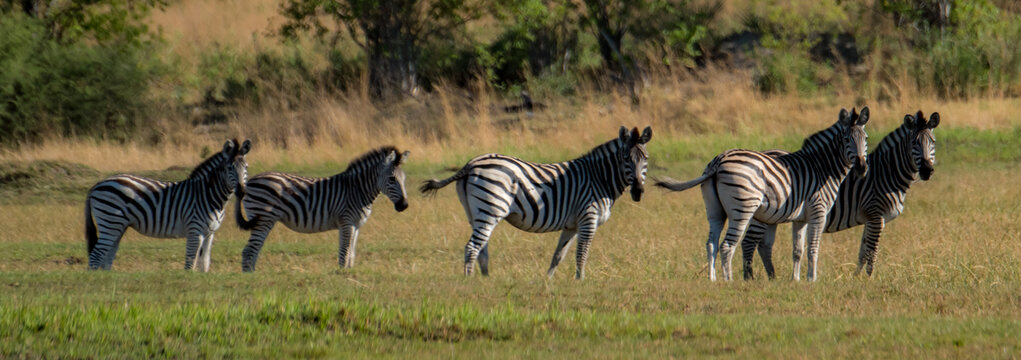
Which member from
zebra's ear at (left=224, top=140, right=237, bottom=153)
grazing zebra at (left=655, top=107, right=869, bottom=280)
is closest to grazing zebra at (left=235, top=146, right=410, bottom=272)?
zebra's ear at (left=224, top=140, right=237, bottom=153)

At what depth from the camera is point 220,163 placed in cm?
1145

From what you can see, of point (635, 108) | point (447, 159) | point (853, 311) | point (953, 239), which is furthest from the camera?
point (635, 108)

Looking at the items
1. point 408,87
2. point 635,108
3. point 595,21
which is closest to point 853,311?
point 635,108

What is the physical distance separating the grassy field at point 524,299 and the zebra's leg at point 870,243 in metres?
0.24

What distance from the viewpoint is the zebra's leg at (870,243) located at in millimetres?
10828

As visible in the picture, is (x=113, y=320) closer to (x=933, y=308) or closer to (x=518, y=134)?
(x=933, y=308)

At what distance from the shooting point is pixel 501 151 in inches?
928

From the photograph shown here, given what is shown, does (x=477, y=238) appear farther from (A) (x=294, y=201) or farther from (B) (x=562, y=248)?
(A) (x=294, y=201)

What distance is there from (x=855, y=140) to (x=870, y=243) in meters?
1.09

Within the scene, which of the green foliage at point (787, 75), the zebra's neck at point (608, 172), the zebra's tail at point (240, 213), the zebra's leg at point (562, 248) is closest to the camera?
the zebra's leg at point (562, 248)

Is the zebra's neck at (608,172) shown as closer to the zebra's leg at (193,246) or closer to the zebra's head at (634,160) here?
the zebra's head at (634,160)

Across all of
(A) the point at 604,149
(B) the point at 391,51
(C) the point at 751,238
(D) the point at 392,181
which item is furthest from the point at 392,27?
(C) the point at 751,238

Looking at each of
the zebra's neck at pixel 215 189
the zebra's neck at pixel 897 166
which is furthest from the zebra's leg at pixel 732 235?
the zebra's neck at pixel 215 189

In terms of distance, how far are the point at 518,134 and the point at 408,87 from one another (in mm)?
9065
